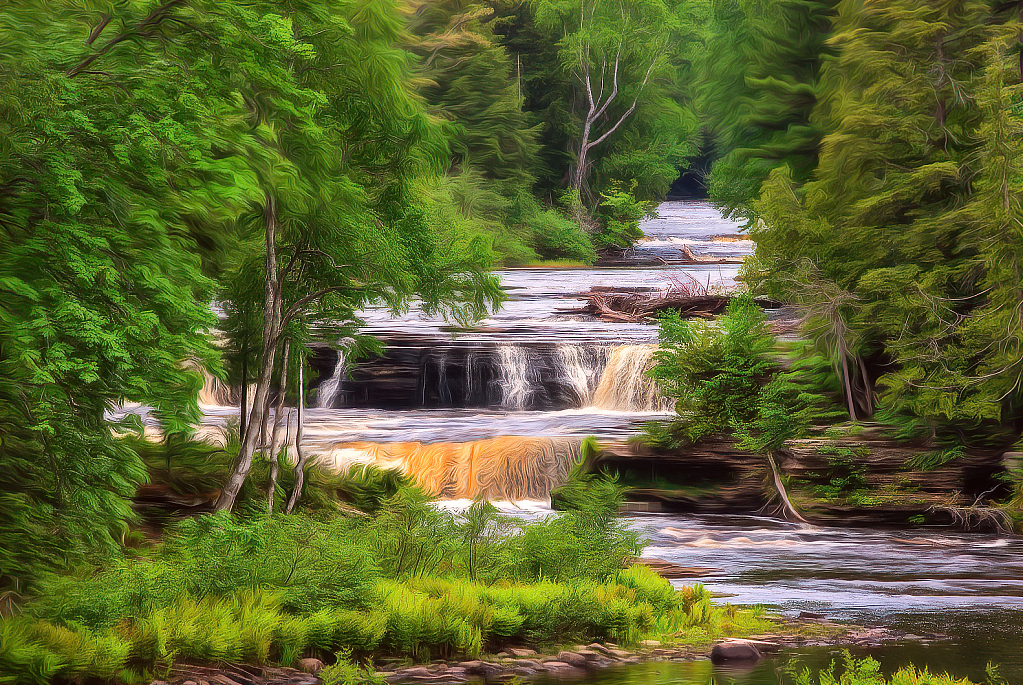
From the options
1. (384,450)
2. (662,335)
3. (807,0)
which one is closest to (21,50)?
(384,450)

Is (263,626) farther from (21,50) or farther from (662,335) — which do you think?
(662,335)

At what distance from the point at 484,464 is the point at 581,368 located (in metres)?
9.12

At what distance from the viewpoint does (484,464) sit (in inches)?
1005

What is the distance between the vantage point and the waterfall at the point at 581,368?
1325 inches

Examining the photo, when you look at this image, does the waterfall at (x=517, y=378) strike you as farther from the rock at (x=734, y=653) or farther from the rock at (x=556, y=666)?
the rock at (x=556, y=666)

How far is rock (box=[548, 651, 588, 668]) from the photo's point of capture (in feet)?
39.6

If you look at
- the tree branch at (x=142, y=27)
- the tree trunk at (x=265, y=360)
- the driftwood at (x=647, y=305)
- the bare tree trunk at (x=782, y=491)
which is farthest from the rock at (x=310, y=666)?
the driftwood at (x=647, y=305)

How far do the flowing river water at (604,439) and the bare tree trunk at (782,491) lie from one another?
51 cm

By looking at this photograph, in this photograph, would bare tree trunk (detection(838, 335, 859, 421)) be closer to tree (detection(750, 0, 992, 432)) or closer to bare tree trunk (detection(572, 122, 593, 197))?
tree (detection(750, 0, 992, 432))

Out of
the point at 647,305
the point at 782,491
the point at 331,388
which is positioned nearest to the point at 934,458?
the point at 782,491

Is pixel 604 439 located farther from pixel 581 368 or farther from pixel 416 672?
pixel 416 672

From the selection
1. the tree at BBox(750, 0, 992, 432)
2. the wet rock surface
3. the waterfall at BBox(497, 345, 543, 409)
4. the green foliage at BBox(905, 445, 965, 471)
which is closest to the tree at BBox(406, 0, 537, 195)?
the waterfall at BBox(497, 345, 543, 409)

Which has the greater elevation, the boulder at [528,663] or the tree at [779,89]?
the tree at [779,89]

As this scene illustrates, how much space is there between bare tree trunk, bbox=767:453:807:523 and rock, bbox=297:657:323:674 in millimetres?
15502
